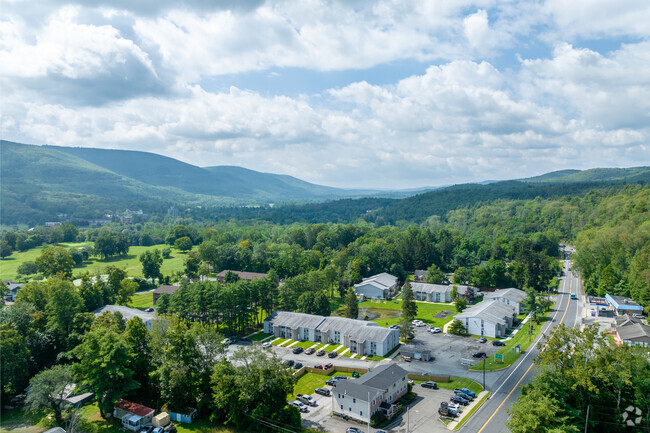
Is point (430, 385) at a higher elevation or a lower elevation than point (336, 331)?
lower

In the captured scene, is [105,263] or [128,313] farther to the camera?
[105,263]

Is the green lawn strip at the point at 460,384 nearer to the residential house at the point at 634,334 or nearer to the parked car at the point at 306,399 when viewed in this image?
the parked car at the point at 306,399

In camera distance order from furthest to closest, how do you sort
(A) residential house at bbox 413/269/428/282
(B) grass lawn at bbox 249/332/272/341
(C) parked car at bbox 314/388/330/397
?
(A) residential house at bbox 413/269/428/282 → (B) grass lawn at bbox 249/332/272/341 → (C) parked car at bbox 314/388/330/397

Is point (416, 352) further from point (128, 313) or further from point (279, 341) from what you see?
point (128, 313)

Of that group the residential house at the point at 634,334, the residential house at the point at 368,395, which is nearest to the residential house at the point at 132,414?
the residential house at the point at 368,395

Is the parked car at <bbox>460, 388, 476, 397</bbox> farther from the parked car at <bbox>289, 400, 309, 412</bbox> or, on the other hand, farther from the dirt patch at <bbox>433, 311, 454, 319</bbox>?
the dirt patch at <bbox>433, 311, 454, 319</bbox>

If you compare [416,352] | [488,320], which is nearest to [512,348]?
[488,320]

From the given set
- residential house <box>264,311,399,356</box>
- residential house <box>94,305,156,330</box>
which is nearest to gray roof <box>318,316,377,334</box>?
residential house <box>264,311,399,356</box>
